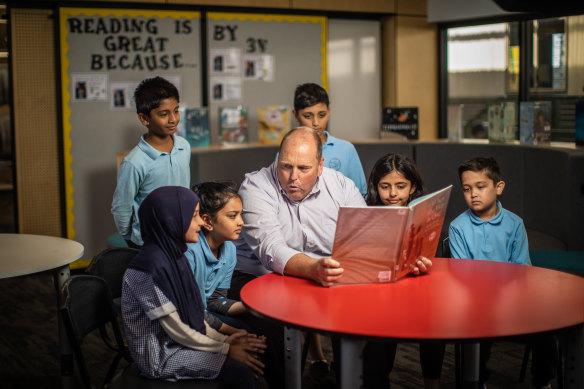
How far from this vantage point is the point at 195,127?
5133mm

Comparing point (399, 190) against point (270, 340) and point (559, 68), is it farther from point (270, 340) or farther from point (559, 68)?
point (559, 68)

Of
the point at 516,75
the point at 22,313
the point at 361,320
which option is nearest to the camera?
the point at 361,320

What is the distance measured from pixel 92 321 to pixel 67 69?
357cm

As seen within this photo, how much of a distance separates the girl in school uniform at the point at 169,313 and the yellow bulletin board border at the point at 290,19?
A: 391cm

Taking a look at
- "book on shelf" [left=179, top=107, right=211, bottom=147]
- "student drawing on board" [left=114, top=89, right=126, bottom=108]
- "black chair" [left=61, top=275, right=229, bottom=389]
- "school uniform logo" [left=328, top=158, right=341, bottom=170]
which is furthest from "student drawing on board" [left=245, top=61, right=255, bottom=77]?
"black chair" [left=61, top=275, right=229, bottom=389]

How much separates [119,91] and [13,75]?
832 millimetres

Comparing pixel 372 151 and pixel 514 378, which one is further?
pixel 372 151

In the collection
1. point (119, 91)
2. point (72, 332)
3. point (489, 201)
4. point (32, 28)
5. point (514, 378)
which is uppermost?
point (32, 28)

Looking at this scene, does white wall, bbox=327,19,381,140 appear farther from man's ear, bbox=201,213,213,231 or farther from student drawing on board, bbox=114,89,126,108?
man's ear, bbox=201,213,213,231

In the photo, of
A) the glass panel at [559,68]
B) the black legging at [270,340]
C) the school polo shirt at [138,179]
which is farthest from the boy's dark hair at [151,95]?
the glass panel at [559,68]

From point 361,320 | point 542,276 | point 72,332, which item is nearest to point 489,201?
point 542,276

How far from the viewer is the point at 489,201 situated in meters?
3.29

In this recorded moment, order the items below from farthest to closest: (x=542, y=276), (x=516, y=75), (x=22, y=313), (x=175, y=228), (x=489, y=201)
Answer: (x=516, y=75) → (x=22, y=313) → (x=489, y=201) → (x=542, y=276) → (x=175, y=228)

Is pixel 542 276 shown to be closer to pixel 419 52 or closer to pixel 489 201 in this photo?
pixel 489 201
